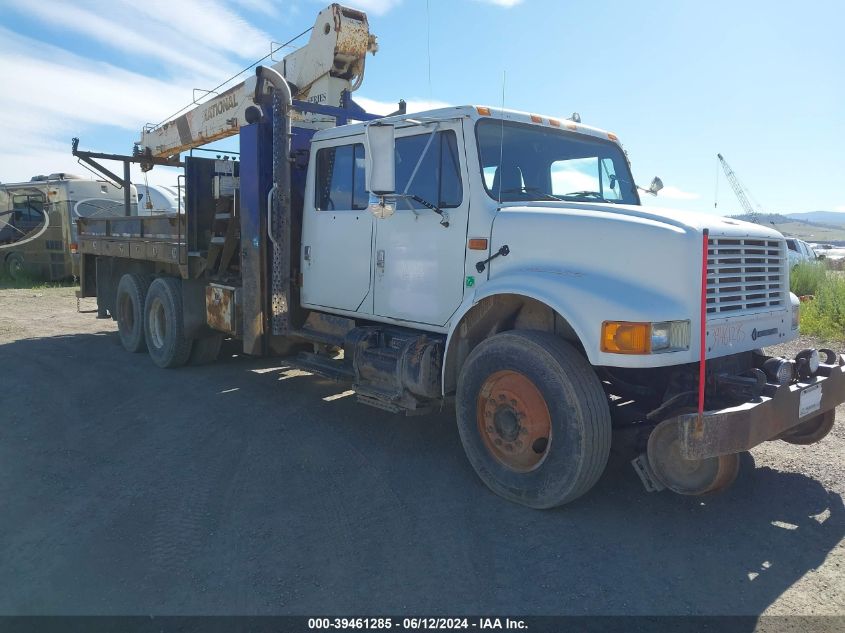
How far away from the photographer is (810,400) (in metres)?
3.98

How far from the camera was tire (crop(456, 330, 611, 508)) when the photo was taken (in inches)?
149

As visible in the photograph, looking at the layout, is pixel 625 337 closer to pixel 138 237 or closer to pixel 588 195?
pixel 588 195

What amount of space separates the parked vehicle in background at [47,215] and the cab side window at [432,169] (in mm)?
14977

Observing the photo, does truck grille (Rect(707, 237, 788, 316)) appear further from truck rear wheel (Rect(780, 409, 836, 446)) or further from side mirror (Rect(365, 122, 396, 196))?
side mirror (Rect(365, 122, 396, 196))

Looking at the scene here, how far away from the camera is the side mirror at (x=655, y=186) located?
17.7ft

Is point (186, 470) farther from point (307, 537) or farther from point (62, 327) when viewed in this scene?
point (62, 327)

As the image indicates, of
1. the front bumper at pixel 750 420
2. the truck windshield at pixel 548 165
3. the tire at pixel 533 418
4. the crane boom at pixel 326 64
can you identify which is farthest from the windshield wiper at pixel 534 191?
the crane boom at pixel 326 64

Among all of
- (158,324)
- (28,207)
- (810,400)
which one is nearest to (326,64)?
(158,324)

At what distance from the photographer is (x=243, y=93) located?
344 inches

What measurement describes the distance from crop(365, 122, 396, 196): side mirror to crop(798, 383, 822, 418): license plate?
2.84 metres

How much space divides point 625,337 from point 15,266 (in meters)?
20.6

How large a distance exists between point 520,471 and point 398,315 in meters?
1.67

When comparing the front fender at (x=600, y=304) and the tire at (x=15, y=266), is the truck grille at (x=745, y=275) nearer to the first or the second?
the front fender at (x=600, y=304)

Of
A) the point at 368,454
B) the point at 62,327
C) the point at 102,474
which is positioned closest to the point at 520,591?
the point at 368,454
